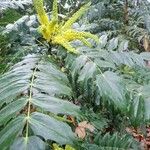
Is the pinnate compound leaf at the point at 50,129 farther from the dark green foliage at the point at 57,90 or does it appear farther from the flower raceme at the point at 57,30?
the flower raceme at the point at 57,30

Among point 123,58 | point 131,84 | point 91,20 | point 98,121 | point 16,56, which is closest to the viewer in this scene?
point 131,84

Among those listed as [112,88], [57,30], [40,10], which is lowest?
[112,88]

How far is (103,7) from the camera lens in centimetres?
409

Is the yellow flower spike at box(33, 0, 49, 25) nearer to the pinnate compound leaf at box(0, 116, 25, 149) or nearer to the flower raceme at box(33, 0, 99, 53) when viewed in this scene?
the flower raceme at box(33, 0, 99, 53)

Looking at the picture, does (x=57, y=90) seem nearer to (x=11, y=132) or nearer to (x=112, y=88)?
(x=112, y=88)

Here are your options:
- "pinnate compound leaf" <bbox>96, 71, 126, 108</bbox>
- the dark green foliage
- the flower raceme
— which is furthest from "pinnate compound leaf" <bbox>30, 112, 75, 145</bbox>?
the flower raceme

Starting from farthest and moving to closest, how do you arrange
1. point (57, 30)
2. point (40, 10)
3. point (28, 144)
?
point (57, 30)
point (40, 10)
point (28, 144)

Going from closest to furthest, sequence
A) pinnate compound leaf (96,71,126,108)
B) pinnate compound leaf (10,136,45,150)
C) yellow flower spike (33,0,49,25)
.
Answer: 1. pinnate compound leaf (10,136,45,150)
2. pinnate compound leaf (96,71,126,108)
3. yellow flower spike (33,0,49,25)

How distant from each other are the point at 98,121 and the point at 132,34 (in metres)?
1.22

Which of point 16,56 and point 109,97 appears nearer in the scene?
point 109,97

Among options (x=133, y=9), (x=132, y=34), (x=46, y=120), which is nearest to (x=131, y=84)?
(x=46, y=120)

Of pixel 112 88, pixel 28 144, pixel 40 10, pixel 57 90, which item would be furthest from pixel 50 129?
pixel 40 10

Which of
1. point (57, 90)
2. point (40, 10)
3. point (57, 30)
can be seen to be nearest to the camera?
point (57, 90)

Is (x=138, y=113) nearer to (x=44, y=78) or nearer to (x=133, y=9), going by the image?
(x=44, y=78)
